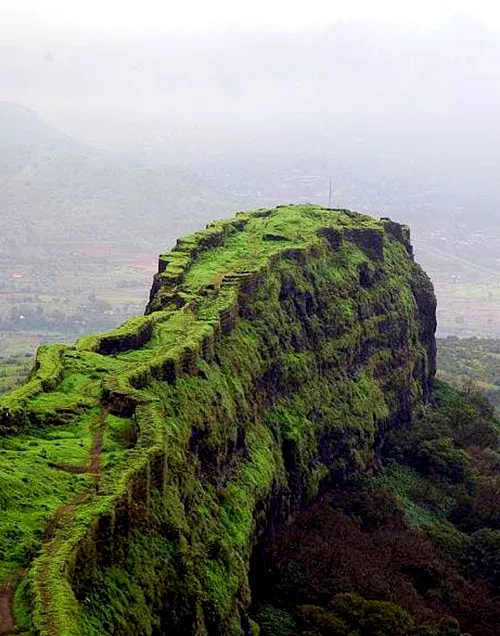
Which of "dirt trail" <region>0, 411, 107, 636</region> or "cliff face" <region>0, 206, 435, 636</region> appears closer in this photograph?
"dirt trail" <region>0, 411, 107, 636</region>

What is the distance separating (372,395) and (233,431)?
54.8 ft

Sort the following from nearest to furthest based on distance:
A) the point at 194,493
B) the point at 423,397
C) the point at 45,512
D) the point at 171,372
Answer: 1. the point at 45,512
2. the point at 194,493
3. the point at 171,372
4. the point at 423,397

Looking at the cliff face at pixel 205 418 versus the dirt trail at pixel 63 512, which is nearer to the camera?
the dirt trail at pixel 63 512

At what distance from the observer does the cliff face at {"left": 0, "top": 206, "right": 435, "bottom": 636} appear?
19797 mm

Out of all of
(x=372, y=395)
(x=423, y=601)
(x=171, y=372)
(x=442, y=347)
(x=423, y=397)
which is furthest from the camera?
(x=442, y=347)

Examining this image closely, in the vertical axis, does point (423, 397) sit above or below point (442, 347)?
above

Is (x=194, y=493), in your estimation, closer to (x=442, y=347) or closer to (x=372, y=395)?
(x=372, y=395)

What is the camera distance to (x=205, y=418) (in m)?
29.1

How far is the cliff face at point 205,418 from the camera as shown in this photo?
1980 centimetres

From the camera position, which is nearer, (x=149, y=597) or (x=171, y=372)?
(x=149, y=597)

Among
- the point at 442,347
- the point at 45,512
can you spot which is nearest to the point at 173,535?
the point at 45,512

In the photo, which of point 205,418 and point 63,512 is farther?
point 205,418

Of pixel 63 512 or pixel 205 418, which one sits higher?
pixel 63 512

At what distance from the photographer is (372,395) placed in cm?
4647
